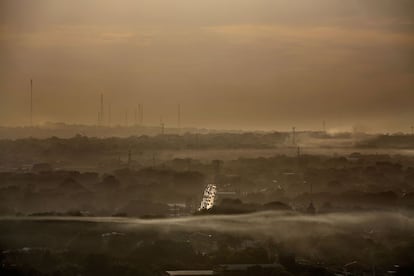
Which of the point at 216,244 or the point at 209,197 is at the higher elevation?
the point at 209,197

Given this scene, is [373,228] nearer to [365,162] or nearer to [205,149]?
[365,162]

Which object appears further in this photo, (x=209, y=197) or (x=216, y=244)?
(x=209, y=197)

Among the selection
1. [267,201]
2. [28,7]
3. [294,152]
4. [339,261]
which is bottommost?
[339,261]

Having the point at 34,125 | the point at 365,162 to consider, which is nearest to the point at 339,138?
the point at 365,162

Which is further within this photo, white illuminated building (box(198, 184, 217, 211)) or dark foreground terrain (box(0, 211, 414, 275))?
white illuminated building (box(198, 184, 217, 211))

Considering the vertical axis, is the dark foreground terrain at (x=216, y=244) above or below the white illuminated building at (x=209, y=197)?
below

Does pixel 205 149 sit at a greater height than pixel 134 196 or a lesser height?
greater

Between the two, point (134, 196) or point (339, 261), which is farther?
point (134, 196)

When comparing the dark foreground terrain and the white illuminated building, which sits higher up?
the white illuminated building

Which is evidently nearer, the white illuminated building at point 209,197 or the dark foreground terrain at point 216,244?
the dark foreground terrain at point 216,244

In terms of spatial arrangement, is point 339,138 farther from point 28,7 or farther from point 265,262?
point 28,7
